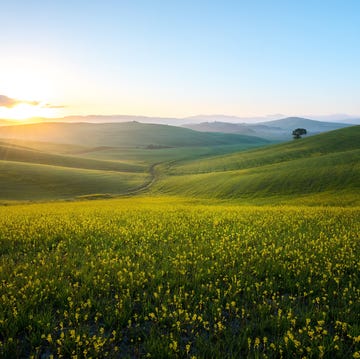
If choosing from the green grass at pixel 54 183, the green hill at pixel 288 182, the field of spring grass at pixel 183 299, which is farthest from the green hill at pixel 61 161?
the field of spring grass at pixel 183 299

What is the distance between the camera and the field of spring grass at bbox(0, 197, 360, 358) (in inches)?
215

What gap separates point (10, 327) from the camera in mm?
5961

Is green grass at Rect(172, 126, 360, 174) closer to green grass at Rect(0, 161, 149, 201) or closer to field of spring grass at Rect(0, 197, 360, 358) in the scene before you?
green grass at Rect(0, 161, 149, 201)

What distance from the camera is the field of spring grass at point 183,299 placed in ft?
17.9

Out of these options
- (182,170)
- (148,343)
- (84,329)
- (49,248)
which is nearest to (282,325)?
(148,343)

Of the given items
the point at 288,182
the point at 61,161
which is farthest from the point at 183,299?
the point at 61,161

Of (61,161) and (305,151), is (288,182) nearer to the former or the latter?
(305,151)

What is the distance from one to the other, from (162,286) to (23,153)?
439 feet

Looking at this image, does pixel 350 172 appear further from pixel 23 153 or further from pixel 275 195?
pixel 23 153

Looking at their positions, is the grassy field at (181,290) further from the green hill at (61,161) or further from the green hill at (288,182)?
the green hill at (61,161)

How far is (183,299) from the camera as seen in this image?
7.03 metres

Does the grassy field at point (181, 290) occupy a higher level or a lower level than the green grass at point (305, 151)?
lower

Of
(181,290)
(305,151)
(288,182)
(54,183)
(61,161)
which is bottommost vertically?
(54,183)

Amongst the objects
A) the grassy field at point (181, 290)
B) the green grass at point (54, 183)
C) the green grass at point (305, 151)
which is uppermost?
the green grass at point (305, 151)
